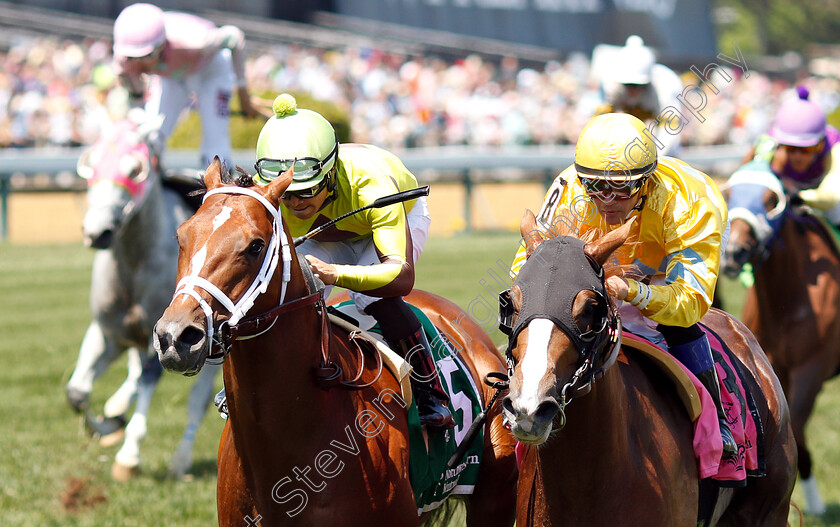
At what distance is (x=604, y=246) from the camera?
3402mm

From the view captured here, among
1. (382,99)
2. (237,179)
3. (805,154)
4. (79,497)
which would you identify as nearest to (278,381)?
(237,179)

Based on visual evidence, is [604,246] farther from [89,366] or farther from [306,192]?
[89,366]

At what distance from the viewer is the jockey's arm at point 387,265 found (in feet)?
12.9

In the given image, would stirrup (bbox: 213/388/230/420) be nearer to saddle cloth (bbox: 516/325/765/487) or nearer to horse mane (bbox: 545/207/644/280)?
saddle cloth (bbox: 516/325/765/487)

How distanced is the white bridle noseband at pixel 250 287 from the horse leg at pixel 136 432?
11.7 feet

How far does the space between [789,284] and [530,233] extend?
3711mm

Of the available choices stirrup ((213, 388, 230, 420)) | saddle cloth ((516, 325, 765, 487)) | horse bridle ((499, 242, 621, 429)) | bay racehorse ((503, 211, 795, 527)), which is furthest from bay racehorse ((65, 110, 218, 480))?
horse bridle ((499, 242, 621, 429))

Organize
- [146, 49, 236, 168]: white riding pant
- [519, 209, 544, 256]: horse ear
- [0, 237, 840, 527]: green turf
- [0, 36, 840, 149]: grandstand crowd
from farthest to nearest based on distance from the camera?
1. [0, 36, 840, 149]: grandstand crowd
2. [146, 49, 236, 168]: white riding pant
3. [0, 237, 840, 527]: green turf
4. [519, 209, 544, 256]: horse ear

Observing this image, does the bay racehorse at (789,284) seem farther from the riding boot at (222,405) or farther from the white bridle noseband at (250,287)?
the white bridle noseband at (250,287)

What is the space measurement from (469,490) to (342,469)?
98cm

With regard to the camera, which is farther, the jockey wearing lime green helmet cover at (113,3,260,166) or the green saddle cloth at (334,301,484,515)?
the jockey wearing lime green helmet cover at (113,3,260,166)

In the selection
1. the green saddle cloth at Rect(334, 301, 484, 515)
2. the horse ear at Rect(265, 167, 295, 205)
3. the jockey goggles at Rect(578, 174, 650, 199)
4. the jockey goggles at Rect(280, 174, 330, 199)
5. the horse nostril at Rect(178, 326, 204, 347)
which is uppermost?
the jockey goggles at Rect(578, 174, 650, 199)

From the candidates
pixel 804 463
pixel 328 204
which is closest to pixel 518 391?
pixel 328 204

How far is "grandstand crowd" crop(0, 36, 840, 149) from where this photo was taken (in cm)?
1884
